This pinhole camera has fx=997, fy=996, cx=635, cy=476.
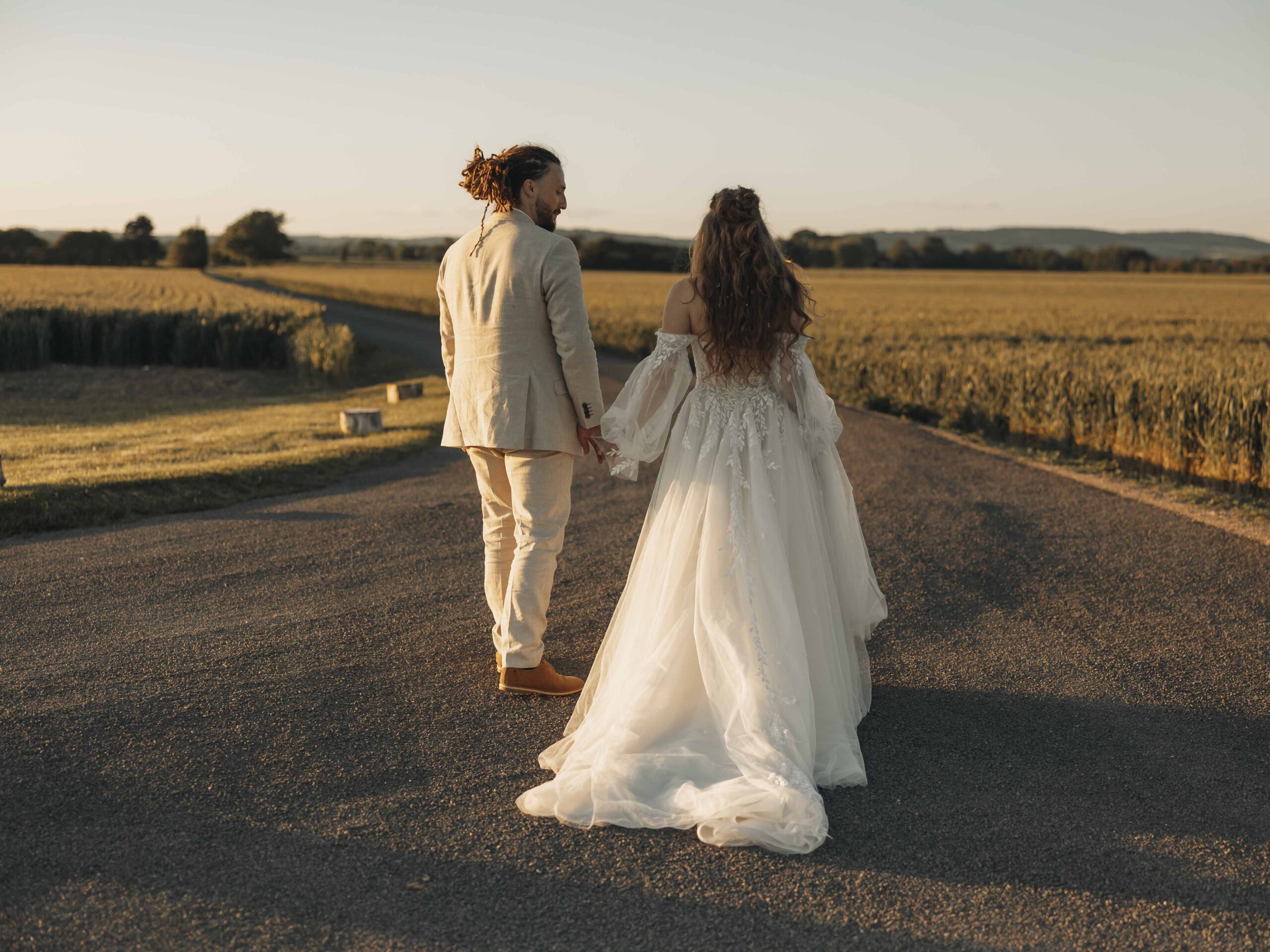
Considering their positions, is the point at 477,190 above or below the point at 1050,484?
above

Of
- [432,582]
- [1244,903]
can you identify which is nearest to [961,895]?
[1244,903]

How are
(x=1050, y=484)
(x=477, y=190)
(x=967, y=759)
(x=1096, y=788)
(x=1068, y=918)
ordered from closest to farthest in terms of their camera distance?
1. (x=1068, y=918)
2. (x=1096, y=788)
3. (x=967, y=759)
4. (x=477, y=190)
5. (x=1050, y=484)

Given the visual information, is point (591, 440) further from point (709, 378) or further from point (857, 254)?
point (857, 254)

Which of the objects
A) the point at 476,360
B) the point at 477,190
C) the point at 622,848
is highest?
the point at 477,190

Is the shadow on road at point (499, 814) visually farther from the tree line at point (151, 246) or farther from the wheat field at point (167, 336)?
the tree line at point (151, 246)

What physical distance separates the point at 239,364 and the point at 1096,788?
20796 mm

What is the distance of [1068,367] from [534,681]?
11.1 metres

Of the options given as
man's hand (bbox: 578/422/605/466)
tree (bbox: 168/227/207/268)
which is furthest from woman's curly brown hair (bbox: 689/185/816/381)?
tree (bbox: 168/227/207/268)

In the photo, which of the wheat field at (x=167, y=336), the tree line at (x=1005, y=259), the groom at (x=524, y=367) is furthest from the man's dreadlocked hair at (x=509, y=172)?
the tree line at (x=1005, y=259)

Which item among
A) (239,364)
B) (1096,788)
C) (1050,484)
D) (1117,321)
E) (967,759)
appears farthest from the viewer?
(1117,321)

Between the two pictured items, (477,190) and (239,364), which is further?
(239,364)

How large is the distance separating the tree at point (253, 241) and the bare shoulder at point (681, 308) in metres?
113

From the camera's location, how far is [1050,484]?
947 centimetres

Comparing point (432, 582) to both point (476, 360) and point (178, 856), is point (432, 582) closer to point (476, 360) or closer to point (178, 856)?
point (476, 360)
